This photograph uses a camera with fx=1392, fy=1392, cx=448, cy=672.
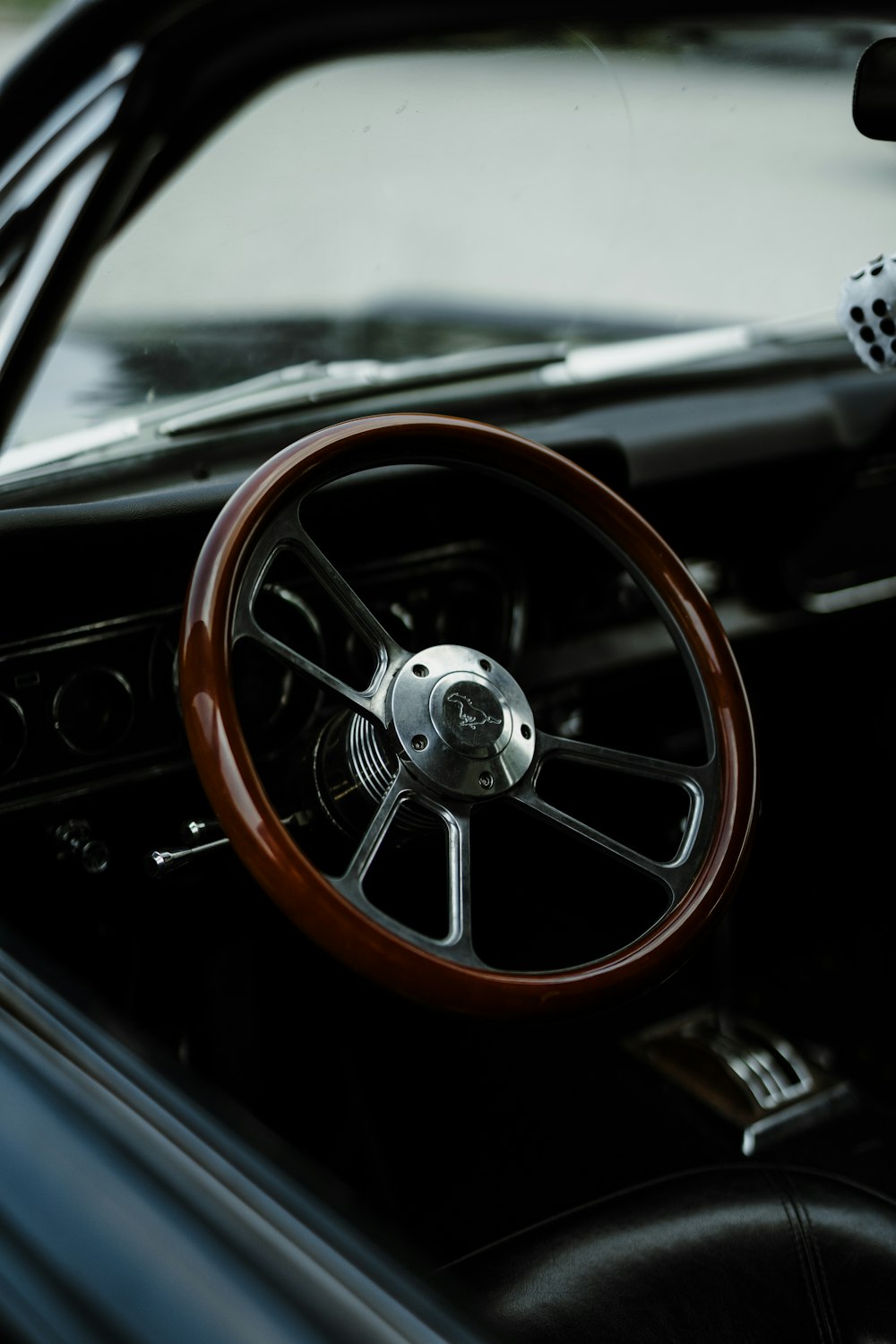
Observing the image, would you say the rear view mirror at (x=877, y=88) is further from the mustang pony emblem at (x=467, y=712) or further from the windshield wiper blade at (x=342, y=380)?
the windshield wiper blade at (x=342, y=380)

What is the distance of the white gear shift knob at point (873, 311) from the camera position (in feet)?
4.78

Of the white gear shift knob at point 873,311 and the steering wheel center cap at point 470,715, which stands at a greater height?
the white gear shift knob at point 873,311

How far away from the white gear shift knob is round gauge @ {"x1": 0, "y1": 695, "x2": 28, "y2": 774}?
3.34 ft

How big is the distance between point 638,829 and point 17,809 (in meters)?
1.27

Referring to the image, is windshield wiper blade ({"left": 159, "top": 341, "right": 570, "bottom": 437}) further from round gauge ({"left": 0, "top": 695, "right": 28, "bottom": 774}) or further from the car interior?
round gauge ({"left": 0, "top": 695, "right": 28, "bottom": 774})

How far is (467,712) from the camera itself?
54.2 inches

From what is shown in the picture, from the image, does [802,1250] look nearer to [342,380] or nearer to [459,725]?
[459,725]

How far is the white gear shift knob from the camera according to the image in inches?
57.3

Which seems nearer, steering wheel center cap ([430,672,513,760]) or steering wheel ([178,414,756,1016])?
steering wheel ([178,414,756,1016])

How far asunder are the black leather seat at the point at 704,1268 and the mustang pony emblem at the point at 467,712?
510mm

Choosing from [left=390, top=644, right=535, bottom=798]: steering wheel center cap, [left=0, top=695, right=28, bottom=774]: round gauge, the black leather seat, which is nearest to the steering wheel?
[left=390, top=644, right=535, bottom=798]: steering wheel center cap

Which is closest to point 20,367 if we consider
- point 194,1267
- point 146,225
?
point 146,225

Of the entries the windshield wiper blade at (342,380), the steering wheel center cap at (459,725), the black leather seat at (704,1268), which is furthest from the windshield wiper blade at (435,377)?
the black leather seat at (704,1268)

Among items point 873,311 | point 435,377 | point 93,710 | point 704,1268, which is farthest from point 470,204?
point 704,1268
